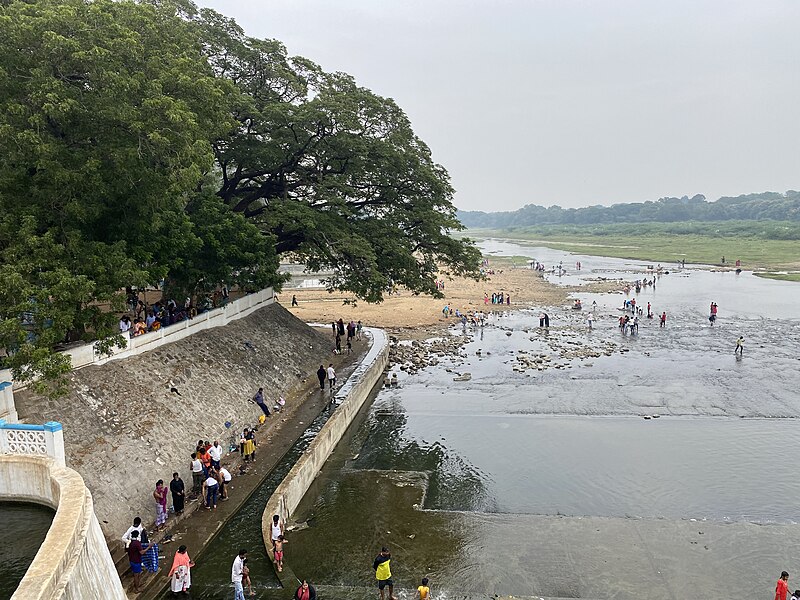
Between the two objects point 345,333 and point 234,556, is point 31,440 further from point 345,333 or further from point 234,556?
point 345,333

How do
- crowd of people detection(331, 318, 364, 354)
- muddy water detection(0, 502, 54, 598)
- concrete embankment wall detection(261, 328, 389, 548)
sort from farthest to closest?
crowd of people detection(331, 318, 364, 354) < concrete embankment wall detection(261, 328, 389, 548) < muddy water detection(0, 502, 54, 598)

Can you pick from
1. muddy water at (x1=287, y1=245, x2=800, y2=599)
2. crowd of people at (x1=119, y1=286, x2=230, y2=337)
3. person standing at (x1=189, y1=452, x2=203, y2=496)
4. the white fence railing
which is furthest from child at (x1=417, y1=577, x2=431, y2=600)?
crowd of people at (x1=119, y1=286, x2=230, y2=337)

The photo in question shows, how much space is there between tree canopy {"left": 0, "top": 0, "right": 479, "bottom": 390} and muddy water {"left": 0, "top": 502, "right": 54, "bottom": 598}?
3319mm

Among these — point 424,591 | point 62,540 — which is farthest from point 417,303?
point 62,540

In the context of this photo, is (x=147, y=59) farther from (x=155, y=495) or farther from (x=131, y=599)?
(x=131, y=599)

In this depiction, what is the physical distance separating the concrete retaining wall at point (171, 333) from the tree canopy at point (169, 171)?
73 centimetres

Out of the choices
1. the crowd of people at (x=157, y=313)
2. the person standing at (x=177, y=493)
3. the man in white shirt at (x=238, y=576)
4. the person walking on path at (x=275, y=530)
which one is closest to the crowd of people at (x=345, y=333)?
the crowd of people at (x=157, y=313)

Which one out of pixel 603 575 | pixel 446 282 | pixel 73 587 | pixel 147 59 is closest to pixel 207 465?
pixel 73 587

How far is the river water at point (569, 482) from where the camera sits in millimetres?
13164

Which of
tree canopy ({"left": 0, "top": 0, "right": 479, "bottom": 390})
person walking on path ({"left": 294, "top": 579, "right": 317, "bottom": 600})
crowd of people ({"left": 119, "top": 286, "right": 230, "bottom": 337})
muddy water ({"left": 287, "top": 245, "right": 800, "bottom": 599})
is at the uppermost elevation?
tree canopy ({"left": 0, "top": 0, "right": 479, "bottom": 390})

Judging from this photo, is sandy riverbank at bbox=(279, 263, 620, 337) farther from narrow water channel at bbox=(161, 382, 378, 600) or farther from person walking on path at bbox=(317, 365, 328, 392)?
narrow water channel at bbox=(161, 382, 378, 600)

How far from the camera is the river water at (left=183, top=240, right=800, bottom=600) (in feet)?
43.2

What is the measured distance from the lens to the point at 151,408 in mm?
16969

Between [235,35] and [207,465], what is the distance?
20.9m
